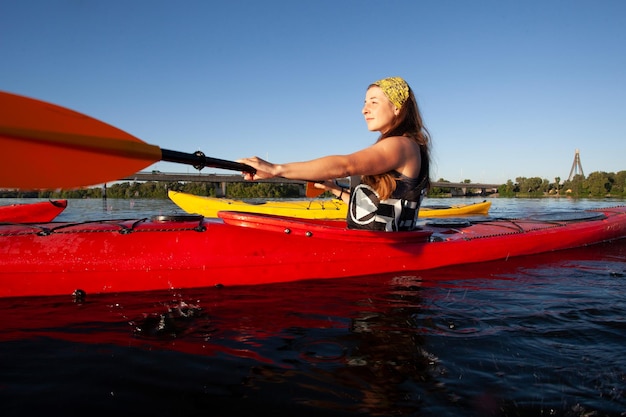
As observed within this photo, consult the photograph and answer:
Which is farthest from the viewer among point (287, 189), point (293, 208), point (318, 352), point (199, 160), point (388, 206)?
point (287, 189)

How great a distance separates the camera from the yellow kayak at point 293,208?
508 inches

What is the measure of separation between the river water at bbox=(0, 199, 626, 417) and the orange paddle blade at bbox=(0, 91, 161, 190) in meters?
1.03

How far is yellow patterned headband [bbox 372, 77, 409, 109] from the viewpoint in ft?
12.1

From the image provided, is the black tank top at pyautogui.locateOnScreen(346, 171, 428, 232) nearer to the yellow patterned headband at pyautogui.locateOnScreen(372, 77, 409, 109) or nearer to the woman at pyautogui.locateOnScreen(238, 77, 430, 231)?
the woman at pyautogui.locateOnScreen(238, 77, 430, 231)

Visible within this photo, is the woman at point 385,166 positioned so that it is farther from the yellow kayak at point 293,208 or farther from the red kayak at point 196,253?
the yellow kayak at point 293,208

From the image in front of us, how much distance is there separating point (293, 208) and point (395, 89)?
9.47 metres

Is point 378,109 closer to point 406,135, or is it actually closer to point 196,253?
point 406,135

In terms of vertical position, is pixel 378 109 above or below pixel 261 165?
above

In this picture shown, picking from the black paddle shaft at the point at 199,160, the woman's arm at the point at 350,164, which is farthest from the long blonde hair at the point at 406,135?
the black paddle shaft at the point at 199,160

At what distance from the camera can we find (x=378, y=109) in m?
3.77

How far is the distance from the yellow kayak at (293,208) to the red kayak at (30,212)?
689 centimetres

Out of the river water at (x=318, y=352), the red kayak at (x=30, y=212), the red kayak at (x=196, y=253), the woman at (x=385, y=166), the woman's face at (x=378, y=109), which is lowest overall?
the river water at (x=318, y=352)

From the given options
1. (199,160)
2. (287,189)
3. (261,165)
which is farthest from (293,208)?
(287,189)

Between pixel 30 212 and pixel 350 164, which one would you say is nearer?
pixel 350 164
